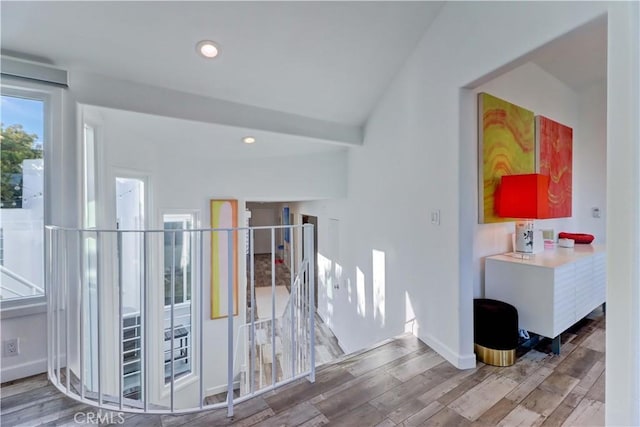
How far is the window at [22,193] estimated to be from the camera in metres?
2.10

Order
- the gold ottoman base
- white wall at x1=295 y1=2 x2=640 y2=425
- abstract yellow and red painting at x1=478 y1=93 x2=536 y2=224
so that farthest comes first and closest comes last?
abstract yellow and red painting at x1=478 y1=93 x2=536 y2=224 < the gold ottoman base < white wall at x1=295 y1=2 x2=640 y2=425

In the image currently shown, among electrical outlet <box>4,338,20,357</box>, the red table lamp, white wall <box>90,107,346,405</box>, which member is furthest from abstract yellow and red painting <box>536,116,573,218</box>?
electrical outlet <box>4,338,20,357</box>

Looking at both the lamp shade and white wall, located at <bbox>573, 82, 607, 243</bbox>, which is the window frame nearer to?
the lamp shade

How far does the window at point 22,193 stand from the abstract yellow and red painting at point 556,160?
14.1 ft

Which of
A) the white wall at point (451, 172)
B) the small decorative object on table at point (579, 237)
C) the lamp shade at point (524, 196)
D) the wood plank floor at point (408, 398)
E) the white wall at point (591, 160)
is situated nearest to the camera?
the white wall at point (451, 172)

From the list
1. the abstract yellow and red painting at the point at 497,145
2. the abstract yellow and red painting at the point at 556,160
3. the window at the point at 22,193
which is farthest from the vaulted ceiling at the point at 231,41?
the abstract yellow and red painting at the point at 556,160

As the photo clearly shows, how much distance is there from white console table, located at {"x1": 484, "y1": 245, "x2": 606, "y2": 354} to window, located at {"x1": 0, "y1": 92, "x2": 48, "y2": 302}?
359 cm

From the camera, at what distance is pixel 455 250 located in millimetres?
2154

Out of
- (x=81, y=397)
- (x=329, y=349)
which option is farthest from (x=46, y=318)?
(x=329, y=349)

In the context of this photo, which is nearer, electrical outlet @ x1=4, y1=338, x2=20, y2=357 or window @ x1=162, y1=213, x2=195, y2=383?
electrical outlet @ x1=4, y1=338, x2=20, y2=357

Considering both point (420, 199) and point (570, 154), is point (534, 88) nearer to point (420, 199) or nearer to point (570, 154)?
point (570, 154)

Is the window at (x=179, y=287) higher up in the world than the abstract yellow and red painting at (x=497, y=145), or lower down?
lower down

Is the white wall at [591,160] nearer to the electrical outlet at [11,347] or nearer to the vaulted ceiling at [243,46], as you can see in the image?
the vaulted ceiling at [243,46]

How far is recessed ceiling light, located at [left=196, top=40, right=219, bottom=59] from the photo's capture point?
220 cm
